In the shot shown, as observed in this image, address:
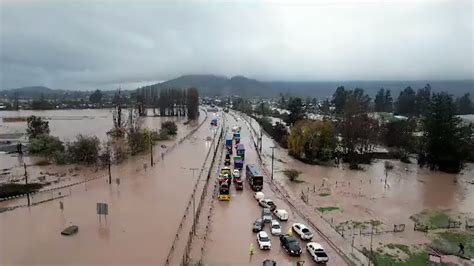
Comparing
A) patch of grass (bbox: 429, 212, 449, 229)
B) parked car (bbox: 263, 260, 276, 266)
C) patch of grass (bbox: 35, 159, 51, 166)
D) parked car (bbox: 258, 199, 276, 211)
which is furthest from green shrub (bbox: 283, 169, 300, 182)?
patch of grass (bbox: 35, 159, 51, 166)

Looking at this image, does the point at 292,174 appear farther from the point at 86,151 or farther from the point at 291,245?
the point at 86,151

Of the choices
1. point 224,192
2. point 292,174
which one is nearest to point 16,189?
point 224,192

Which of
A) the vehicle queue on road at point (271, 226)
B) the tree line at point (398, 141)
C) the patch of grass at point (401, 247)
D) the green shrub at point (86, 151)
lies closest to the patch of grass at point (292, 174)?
the vehicle queue on road at point (271, 226)

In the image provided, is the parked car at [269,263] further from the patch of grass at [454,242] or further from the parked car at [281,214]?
the patch of grass at [454,242]

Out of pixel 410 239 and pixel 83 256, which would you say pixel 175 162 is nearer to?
pixel 83 256

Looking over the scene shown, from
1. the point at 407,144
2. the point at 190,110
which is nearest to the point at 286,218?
the point at 407,144
